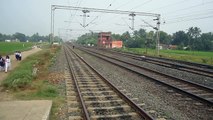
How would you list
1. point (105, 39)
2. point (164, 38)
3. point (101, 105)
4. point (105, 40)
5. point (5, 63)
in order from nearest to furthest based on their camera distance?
1. point (101, 105)
2. point (5, 63)
3. point (105, 39)
4. point (105, 40)
5. point (164, 38)

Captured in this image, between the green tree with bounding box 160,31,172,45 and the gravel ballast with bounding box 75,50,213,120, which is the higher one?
the green tree with bounding box 160,31,172,45

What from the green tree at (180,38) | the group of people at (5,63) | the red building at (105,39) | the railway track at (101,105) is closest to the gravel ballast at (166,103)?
the railway track at (101,105)

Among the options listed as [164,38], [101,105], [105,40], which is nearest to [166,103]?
[101,105]

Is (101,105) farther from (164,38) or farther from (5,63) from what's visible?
(164,38)

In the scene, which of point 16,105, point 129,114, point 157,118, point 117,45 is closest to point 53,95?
point 16,105

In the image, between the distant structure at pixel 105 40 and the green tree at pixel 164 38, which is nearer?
the distant structure at pixel 105 40

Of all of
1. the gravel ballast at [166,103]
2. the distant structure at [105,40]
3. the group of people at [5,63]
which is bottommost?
the gravel ballast at [166,103]

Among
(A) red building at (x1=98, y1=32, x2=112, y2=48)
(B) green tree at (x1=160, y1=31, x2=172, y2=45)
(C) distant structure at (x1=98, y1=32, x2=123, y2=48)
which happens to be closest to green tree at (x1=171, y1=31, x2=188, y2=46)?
(B) green tree at (x1=160, y1=31, x2=172, y2=45)

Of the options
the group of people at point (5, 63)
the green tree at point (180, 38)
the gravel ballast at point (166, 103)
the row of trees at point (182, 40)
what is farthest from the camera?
the green tree at point (180, 38)

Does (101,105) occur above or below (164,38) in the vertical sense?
below

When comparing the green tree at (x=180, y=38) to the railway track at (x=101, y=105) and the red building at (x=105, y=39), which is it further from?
the railway track at (x=101, y=105)

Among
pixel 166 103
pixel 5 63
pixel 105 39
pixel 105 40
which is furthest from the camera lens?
pixel 105 40

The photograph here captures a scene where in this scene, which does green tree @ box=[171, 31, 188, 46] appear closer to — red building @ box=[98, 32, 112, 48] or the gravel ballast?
red building @ box=[98, 32, 112, 48]

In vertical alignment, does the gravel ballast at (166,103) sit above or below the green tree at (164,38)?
below
